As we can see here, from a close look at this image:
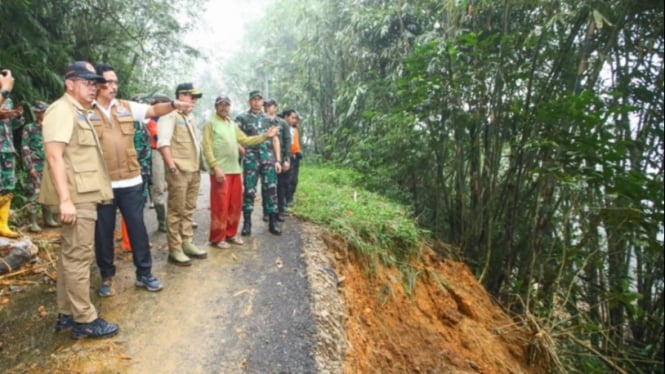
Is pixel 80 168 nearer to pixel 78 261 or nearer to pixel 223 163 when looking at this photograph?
pixel 78 261

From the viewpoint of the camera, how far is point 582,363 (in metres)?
4.57

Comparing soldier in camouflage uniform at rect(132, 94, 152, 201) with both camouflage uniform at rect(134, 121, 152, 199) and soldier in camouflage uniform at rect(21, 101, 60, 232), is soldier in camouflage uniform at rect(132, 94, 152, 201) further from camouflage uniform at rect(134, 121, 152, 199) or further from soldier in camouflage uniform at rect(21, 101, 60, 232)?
soldier in camouflage uniform at rect(21, 101, 60, 232)

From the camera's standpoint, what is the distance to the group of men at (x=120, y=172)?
2.75 m

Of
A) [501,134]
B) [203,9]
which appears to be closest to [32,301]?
[501,134]

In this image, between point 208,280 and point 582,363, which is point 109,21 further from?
point 582,363

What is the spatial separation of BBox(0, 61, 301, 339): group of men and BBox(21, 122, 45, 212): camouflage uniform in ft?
0.13

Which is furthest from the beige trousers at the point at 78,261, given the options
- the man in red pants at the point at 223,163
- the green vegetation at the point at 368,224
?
the green vegetation at the point at 368,224

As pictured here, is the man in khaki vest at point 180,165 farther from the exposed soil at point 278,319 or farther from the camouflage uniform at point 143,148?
the camouflage uniform at point 143,148

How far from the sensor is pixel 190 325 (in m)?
3.15

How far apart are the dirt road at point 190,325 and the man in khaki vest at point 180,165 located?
340 millimetres

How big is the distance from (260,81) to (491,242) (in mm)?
20742

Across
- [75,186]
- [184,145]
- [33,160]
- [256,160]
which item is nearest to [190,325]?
[75,186]

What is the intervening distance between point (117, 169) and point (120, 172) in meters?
0.03

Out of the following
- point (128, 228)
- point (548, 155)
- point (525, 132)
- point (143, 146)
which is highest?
point (525, 132)
